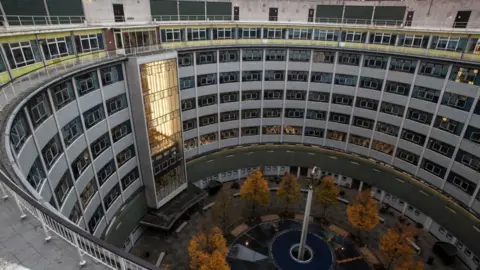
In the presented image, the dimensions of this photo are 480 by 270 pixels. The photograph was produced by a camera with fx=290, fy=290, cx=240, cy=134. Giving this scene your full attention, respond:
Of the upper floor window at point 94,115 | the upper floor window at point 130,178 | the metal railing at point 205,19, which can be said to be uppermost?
the metal railing at point 205,19

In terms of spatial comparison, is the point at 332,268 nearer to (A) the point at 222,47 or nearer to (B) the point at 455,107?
(B) the point at 455,107

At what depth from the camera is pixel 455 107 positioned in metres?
37.7

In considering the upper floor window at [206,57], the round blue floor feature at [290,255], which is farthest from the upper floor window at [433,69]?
the upper floor window at [206,57]

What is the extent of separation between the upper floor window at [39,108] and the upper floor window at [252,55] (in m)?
29.3

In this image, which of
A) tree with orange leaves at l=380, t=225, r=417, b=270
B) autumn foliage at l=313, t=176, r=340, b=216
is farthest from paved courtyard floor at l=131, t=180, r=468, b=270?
tree with orange leaves at l=380, t=225, r=417, b=270

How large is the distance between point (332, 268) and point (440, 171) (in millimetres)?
20694

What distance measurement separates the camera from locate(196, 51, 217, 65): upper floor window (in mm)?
43062

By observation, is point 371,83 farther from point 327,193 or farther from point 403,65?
point 327,193

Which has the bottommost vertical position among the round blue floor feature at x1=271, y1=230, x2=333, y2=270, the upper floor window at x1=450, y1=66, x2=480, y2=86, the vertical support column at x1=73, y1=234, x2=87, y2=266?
the round blue floor feature at x1=271, y1=230, x2=333, y2=270

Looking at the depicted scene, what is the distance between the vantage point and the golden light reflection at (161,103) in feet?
112

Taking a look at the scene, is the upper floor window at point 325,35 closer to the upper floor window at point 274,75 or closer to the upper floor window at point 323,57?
the upper floor window at point 323,57

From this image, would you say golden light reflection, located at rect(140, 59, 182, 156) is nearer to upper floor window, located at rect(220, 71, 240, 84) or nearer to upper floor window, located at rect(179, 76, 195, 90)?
upper floor window, located at rect(179, 76, 195, 90)

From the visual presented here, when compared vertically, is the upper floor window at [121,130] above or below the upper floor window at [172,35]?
below

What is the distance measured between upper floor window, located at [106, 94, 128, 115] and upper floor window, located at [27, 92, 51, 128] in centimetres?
795
